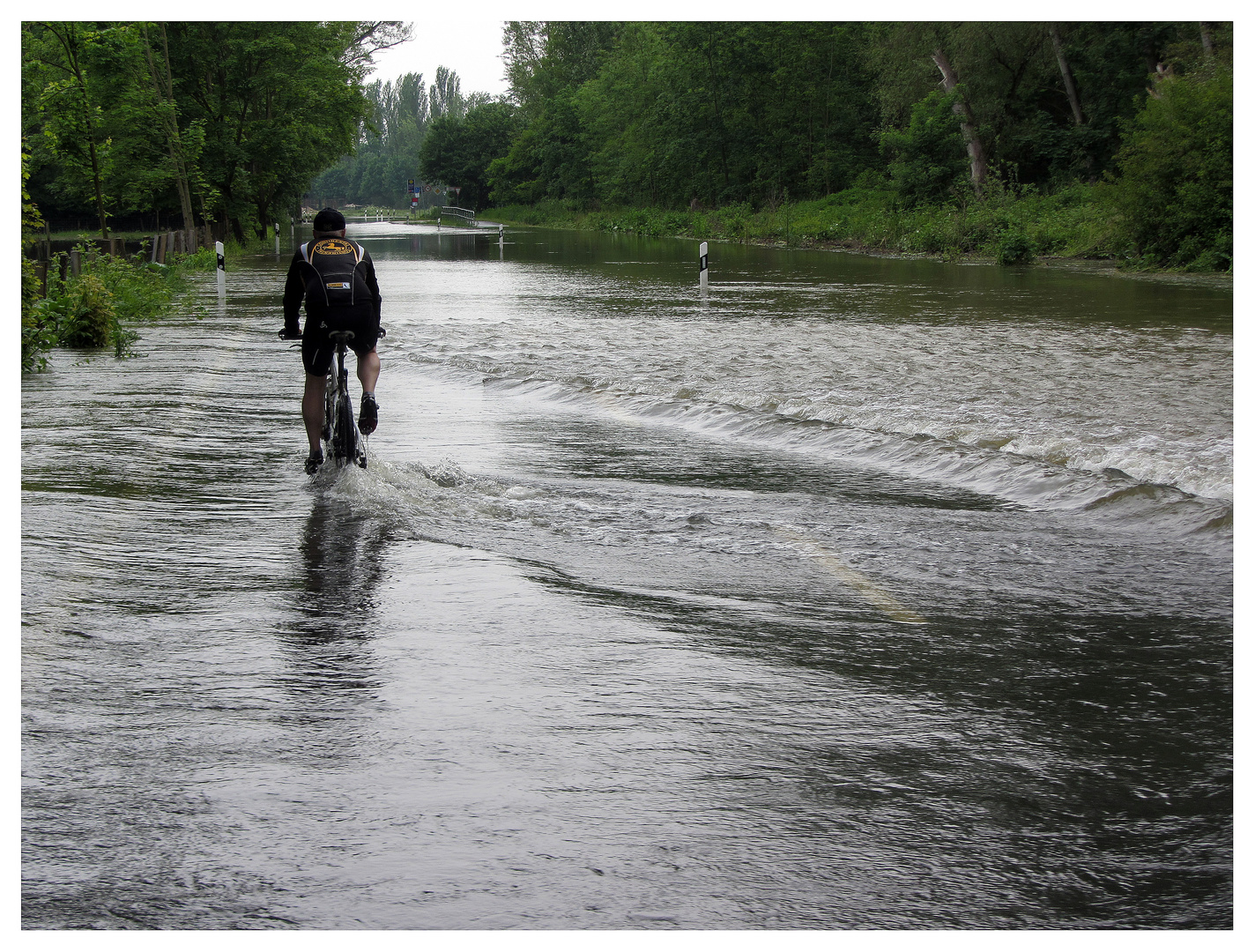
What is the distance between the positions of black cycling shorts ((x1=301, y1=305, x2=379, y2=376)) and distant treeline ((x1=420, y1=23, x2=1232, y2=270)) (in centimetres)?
2711

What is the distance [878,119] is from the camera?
7388 centimetres

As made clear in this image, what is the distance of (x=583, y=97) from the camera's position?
10462 centimetres

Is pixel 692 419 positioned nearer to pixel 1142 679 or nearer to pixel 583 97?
pixel 1142 679

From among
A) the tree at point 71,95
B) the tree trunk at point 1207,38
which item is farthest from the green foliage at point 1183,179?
the tree at point 71,95

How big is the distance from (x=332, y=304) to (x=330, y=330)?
0.56ft

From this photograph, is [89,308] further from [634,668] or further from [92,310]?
[634,668]

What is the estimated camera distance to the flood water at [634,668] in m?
3.22

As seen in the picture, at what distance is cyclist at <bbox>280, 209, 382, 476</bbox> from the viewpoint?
25.7ft

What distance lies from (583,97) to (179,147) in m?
71.1

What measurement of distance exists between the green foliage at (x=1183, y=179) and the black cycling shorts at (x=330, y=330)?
27090 millimetres

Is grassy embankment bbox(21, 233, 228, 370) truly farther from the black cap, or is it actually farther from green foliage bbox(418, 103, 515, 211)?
green foliage bbox(418, 103, 515, 211)

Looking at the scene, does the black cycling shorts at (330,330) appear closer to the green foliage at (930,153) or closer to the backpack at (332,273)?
the backpack at (332,273)

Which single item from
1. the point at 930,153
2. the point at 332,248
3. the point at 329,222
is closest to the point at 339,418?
the point at 332,248

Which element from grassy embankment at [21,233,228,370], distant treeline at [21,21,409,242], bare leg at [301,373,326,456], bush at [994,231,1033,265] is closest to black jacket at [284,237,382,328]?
bare leg at [301,373,326,456]
